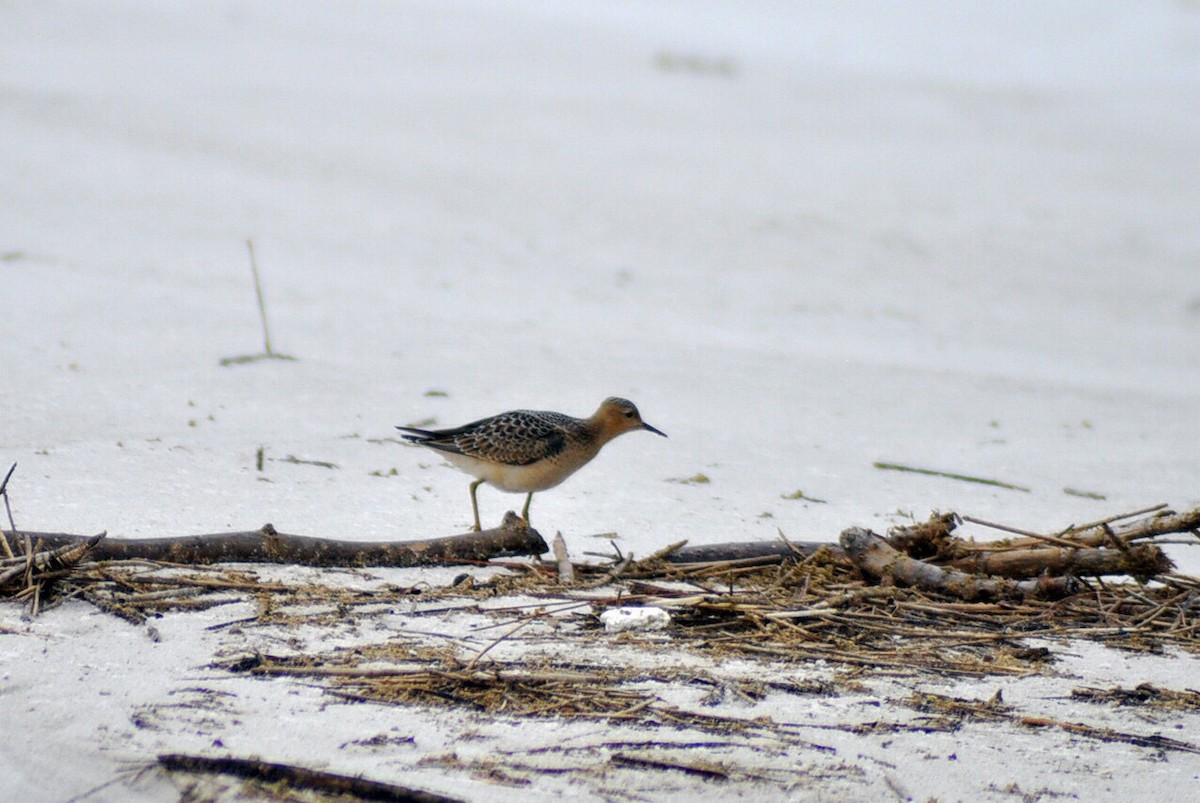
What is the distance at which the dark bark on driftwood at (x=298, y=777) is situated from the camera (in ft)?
9.70

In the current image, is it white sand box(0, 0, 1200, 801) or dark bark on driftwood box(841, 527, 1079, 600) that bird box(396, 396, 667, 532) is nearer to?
white sand box(0, 0, 1200, 801)

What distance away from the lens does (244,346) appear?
8.54m

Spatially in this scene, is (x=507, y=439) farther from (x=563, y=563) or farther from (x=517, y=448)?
(x=563, y=563)

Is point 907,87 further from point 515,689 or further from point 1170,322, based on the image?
point 515,689

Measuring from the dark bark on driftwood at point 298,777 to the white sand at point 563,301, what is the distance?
8cm

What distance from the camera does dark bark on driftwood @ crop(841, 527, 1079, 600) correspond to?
4656mm

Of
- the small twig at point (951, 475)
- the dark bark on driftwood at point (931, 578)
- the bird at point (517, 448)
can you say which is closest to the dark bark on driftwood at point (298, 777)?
the dark bark on driftwood at point (931, 578)

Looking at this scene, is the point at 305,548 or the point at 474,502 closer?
the point at 305,548

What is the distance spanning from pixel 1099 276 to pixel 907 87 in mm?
5981

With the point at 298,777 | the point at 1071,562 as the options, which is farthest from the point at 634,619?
the point at 1071,562

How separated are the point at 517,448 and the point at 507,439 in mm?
64

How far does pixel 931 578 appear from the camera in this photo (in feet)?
15.5

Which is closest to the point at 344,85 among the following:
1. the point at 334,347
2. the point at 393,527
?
the point at 334,347

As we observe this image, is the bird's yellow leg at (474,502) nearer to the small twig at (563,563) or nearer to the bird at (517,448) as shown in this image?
the bird at (517,448)
